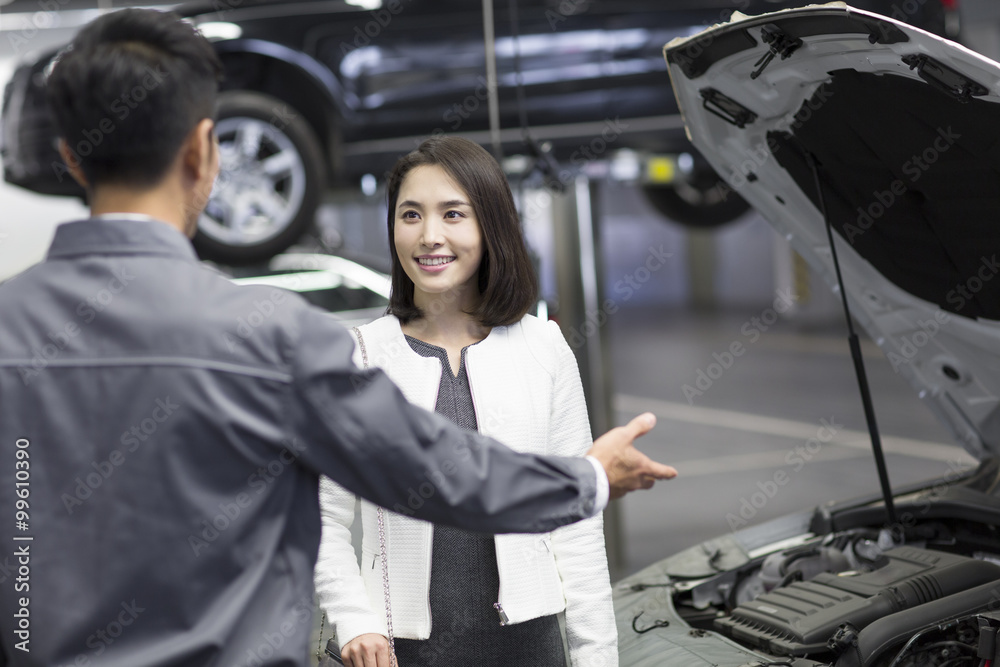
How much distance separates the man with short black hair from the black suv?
3797 millimetres

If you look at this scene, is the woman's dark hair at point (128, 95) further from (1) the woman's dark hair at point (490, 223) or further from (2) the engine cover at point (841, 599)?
(2) the engine cover at point (841, 599)

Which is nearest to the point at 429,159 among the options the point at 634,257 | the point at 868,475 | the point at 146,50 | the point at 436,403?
the point at 436,403

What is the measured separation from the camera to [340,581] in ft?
5.17

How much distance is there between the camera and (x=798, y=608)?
190 centimetres

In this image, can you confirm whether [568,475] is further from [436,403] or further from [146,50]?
[146,50]

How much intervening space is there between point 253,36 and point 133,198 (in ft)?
13.5

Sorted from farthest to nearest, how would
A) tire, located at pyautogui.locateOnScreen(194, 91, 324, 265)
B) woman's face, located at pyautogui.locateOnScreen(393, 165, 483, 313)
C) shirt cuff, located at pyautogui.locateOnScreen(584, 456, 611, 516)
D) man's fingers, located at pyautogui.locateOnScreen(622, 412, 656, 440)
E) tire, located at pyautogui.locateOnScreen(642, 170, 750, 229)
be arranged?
tire, located at pyautogui.locateOnScreen(642, 170, 750, 229) < tire, located at pyautogui.locateOnScreen(194, 91, 324, 265) < woman's face, located at pyautogui.locateOnScreen(393, 165, 483, 313) < man's fingers, located at pyautogui.locateOnScreen(622, 412, 656, 440) < shirt cuff, located at pyautogui.locateOnScreen(584, 456, 611, 516)

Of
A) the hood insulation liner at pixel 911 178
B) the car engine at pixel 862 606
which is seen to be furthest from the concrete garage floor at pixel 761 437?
the hood insulation liner at pixel 911 178

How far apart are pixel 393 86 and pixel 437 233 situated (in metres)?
3.49

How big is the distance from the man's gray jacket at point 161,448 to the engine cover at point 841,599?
109cm

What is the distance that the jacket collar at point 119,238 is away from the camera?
3.39 ft

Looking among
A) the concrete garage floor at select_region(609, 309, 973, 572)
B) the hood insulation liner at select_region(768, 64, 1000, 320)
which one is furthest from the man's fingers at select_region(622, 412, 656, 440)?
the concrete garage floor at select_region(609, 309, 973, 572)

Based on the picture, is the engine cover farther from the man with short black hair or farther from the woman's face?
the man with short black hair

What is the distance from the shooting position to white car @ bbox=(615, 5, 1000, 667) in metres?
1.70
